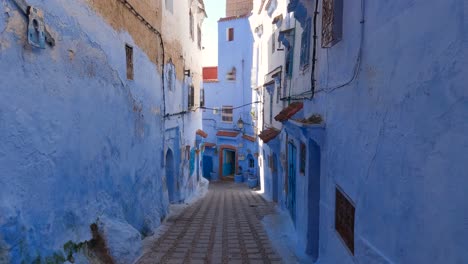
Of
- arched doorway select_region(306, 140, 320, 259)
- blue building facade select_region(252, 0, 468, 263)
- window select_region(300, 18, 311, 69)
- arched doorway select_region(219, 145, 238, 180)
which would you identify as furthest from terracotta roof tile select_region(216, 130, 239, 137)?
blue building facade select_region(252, 0, 468, 263)

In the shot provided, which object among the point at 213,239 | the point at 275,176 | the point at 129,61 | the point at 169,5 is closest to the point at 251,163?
the point at 275,176

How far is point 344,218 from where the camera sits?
4.74 meters

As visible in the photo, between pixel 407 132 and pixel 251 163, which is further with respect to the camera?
pixel 251 163

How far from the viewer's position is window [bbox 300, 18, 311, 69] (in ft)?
25.4

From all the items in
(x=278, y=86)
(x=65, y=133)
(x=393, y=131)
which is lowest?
(x=65, y=133)

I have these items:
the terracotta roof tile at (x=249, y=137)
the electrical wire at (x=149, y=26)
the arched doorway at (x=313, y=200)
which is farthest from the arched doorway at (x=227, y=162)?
the arched doorway at (x=313, y=200)

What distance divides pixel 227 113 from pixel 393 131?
86.5ft

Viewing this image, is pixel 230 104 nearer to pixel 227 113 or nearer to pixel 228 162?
pixel 227 113

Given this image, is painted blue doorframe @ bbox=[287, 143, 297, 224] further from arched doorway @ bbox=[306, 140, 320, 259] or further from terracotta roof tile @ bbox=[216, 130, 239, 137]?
terracotta roof tile @ bbox=[216, 130, 239, 137]

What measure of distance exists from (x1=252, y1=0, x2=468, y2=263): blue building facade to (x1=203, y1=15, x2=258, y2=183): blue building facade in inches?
833

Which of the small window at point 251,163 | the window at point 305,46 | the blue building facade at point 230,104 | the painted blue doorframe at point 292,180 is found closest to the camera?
the window at point 305,46

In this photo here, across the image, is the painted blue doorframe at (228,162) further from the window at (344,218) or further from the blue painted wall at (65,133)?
the window at (344,218)

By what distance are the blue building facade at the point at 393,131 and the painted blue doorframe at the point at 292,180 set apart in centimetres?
357

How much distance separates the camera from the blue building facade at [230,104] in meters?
27.4
